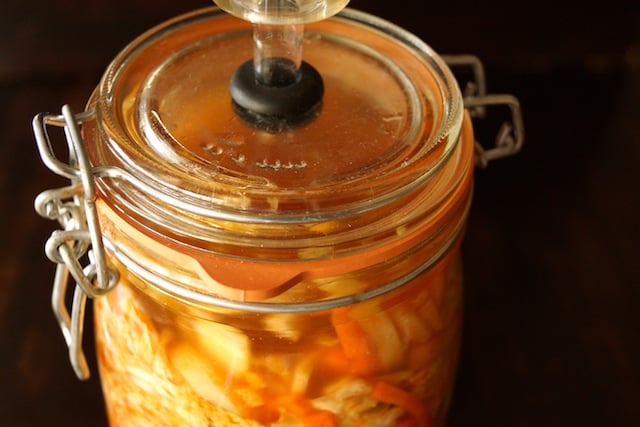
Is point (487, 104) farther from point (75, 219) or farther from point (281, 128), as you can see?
point (75, 219)

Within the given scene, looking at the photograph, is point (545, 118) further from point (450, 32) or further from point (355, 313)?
point (355, 313)

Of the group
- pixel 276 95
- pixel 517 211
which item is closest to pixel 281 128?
pixel 276 95

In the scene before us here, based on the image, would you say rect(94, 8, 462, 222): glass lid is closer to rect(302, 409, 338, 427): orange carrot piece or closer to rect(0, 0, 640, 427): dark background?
rect(302, 409, 338, 427): orange carrot piece

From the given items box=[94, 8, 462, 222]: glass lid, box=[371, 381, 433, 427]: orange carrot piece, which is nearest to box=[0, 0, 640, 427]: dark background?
box=[371, 381, 433, 427]: orange carrot piece

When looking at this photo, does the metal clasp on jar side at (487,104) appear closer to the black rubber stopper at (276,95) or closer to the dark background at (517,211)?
the black rubber stopper at (276,95)

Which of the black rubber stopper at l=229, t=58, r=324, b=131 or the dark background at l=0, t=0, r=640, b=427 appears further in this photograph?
the dark background at l=0, t=0, r=640, b=427

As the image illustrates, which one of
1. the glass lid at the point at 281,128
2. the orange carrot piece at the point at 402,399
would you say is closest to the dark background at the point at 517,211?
the orange carrot piece at the point at 402,399
